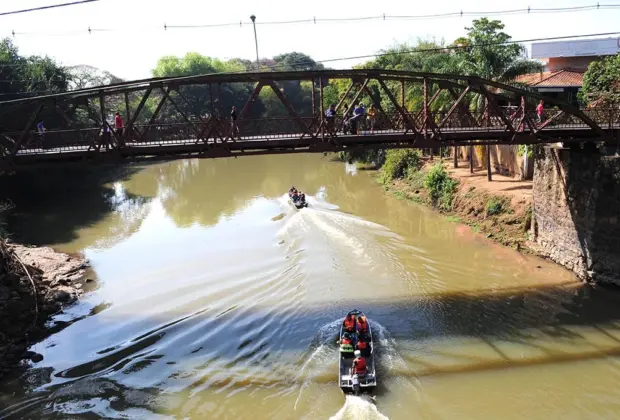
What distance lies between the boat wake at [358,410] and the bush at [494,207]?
15344 mm

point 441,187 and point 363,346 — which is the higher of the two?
point 441,187

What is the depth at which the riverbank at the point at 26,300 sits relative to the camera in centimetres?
1573

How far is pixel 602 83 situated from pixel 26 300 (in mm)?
28167

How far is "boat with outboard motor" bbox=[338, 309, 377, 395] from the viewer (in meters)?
12.8

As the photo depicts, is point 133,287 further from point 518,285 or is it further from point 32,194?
point 32,194

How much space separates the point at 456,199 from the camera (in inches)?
1125

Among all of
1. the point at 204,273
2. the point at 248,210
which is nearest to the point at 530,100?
the point at 248,210

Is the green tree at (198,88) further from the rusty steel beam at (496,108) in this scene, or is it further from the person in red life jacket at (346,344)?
the person in red life jacket at (346,344)

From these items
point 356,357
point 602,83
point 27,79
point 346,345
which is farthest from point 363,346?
point 27,79

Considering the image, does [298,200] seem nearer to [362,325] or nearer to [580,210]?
[580,210]

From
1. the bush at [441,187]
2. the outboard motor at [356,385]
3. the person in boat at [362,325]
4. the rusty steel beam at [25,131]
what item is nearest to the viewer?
the outboard motor at [356,385]

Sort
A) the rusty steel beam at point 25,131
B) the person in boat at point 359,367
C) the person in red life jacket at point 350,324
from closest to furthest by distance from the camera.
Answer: the person in boat at point 359,367, the person in red life jacket at point 350,324, the rusty steel beam at point 25,131

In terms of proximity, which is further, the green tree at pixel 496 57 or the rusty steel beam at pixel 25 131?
the green tree at pixel 496 57

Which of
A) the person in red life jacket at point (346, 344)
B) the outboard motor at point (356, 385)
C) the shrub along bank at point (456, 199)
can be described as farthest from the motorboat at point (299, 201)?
the outboard motor at point (356, 385)
